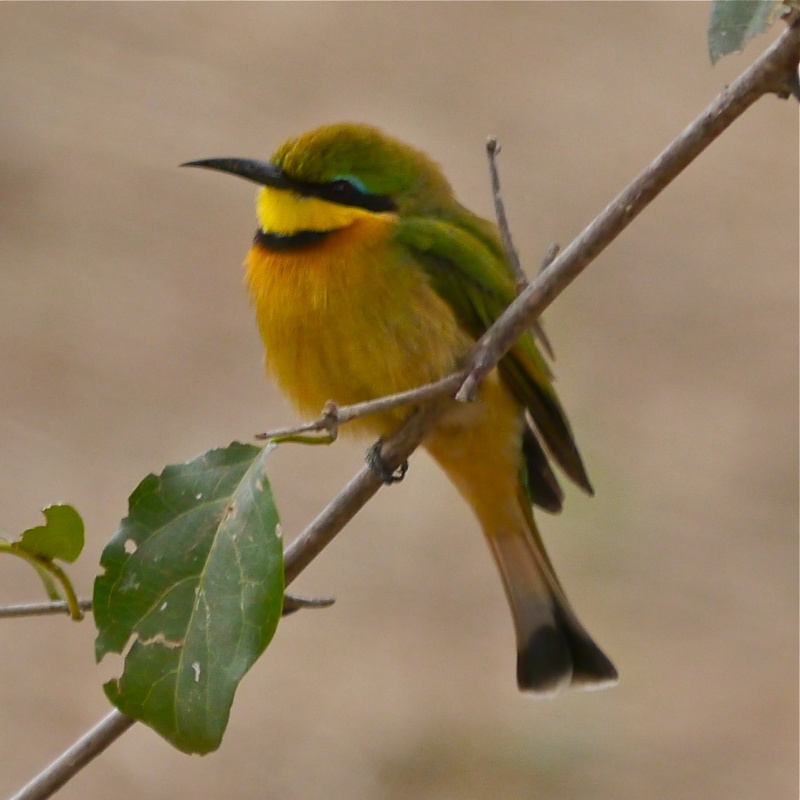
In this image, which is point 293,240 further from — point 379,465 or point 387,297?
point 379,465

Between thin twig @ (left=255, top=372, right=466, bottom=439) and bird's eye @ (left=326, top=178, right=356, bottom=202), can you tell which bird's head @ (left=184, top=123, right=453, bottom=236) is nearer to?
bird's eye @ (left=326, top=178, right=356, bottom=202)

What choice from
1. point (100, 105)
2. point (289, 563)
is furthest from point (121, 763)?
point (100, 105)

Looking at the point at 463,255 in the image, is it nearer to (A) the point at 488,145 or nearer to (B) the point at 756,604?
(A) the point at 488,145

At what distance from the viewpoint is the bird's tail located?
81.0 inches

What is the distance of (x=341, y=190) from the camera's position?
71.1 inches

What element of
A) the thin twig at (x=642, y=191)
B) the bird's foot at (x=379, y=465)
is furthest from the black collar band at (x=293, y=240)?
the thin twig at (x=642, y=191)

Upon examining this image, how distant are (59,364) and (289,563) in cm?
321

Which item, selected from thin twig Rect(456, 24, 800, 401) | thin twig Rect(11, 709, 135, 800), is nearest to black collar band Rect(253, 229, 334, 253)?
thin twig Rect(456, 24, 800, 401)

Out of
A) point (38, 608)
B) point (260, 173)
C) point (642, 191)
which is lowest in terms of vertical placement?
point (38, 608)

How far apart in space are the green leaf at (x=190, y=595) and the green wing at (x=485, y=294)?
0.76 meters

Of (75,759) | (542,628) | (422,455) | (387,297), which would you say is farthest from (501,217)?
(422,455)

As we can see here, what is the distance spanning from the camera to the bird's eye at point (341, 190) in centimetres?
180

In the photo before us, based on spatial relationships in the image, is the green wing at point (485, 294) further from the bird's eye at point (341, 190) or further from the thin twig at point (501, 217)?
the thin twig at point (501, 217)

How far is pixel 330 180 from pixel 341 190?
24mm
